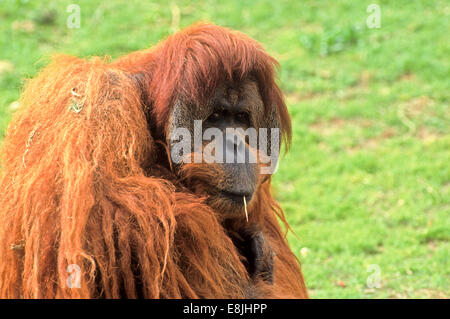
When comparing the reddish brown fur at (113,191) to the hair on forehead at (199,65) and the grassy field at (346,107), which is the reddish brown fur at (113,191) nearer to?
the hair on forehead at (199,65)

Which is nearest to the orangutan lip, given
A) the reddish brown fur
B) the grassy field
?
the reddish brown fur

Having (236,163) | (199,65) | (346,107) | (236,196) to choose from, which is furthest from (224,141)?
(346,107)

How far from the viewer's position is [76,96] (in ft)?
10.5

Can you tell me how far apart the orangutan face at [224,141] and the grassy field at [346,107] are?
1.96 metres

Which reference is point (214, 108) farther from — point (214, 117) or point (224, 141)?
point (224, 141)

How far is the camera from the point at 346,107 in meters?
7.41

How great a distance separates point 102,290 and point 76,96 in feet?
2.90

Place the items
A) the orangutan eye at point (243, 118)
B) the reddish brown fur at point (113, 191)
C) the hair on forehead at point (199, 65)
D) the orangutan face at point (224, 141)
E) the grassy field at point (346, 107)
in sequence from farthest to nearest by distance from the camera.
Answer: the grassy field at point (346, 107) < the orangutan eye at point (243, 118) < the hair on forehead at point (199, 65) < the orangutan face at point (224, 141) < the reddish brown fur at point (113, 191)

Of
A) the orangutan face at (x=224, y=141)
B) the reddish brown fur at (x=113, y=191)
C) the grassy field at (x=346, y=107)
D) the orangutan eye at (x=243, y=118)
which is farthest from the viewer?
the grassy field at (x=346, y=107)

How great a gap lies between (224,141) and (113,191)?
60 cm

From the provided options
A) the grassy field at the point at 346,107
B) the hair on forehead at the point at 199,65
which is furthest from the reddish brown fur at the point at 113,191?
the grassy field at the point at 346,107

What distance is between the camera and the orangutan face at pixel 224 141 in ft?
10.5

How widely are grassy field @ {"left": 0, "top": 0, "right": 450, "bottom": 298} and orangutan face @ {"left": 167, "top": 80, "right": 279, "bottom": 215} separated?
6.44 feet

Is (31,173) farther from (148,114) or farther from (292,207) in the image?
(292,207)
